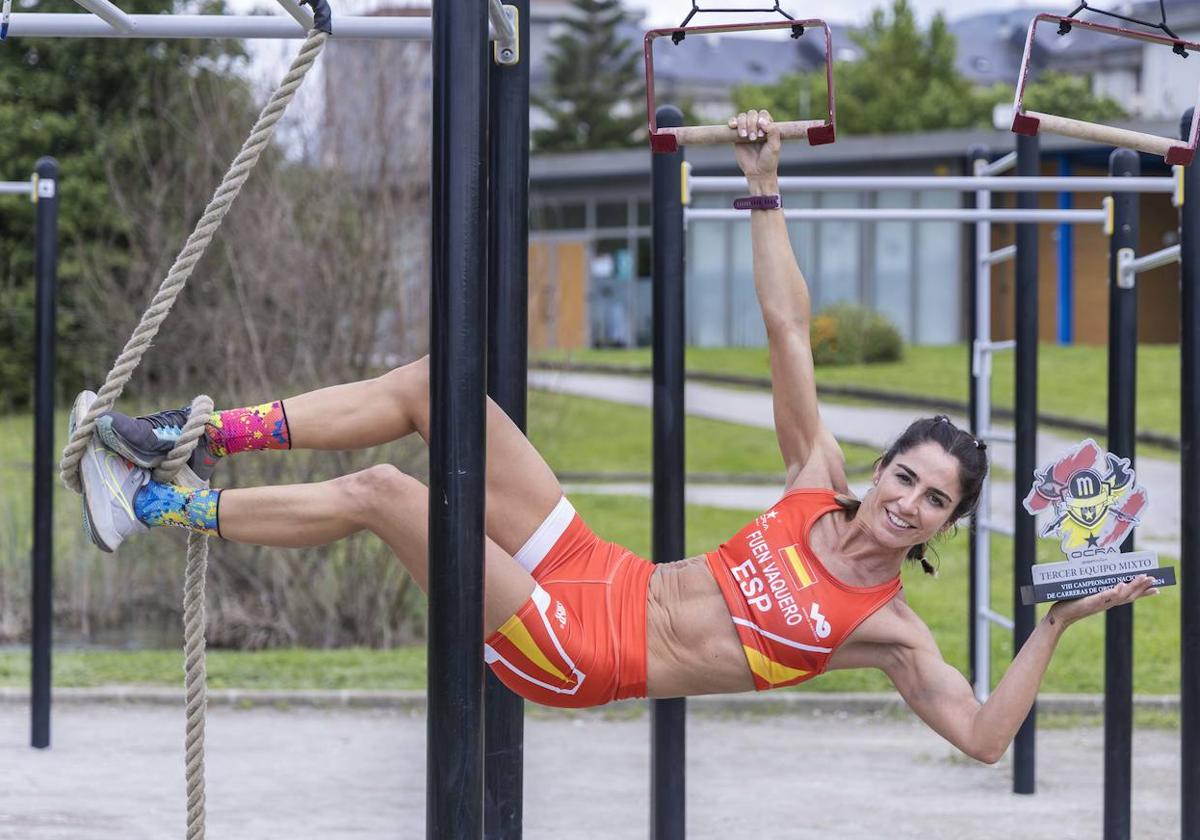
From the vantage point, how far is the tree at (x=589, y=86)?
130 feet

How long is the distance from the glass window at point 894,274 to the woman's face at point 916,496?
791 inches

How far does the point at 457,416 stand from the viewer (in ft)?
7.40

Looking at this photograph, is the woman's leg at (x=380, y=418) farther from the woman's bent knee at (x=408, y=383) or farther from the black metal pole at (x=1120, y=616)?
the black metal pole at (x=1120, y=616)

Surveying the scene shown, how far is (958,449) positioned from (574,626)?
90cm

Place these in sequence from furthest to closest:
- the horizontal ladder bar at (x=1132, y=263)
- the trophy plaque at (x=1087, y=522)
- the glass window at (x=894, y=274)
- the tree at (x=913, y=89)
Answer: the tree at (x=913, y=89) → the glass window at (x=894, y=274) → the horizontal ladder bar at (x=1132, y=263) → the trophy plaque at (x=1087, y=522)

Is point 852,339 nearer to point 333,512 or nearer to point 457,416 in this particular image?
point 333,512

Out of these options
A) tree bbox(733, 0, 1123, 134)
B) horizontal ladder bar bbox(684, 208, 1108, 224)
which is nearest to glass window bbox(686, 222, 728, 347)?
Result: tree bbox(733, 0, 1123, 134)

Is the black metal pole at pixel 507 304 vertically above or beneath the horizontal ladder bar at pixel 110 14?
beneath

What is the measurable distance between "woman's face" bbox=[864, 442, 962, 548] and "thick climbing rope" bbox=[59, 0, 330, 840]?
141cm

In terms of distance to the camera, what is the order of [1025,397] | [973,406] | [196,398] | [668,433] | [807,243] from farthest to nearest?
[807,243]
[973,406]
[1025,397]
[668,433]
[196,398]

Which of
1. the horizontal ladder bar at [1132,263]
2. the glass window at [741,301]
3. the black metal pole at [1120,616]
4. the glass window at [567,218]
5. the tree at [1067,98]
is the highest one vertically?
the tree at [1067,98]

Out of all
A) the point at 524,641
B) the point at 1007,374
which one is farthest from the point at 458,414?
the point at 1007,374

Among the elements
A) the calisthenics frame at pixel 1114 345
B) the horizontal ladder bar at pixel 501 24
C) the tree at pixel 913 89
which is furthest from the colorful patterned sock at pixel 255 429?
the tree at pixel 913 89

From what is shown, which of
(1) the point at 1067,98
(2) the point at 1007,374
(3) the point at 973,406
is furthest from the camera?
(1) the point at 1067,98
